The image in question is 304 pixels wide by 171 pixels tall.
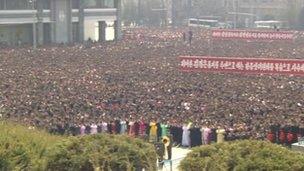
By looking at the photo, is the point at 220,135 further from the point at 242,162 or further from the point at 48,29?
the point at 48,29

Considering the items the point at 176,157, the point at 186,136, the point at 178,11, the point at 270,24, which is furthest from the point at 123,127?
the point at 178,11

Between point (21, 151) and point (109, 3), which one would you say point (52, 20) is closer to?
point (109, 3)

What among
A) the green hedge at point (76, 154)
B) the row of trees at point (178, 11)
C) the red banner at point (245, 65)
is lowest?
the red banner at point (245, 65)

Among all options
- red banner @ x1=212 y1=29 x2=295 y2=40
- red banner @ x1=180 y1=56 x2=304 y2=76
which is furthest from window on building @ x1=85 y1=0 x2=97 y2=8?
red banner @ x1=180 y1=56 x2=304 y2=76

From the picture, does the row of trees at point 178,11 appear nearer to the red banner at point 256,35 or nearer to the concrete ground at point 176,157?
the red banner at point 256,35

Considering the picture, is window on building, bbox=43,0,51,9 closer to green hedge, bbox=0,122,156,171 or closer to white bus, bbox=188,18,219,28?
white bus, bbox=188,18,219,28

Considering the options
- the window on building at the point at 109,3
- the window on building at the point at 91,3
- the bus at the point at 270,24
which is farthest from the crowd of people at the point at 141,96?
the bus at the point at 270,24
